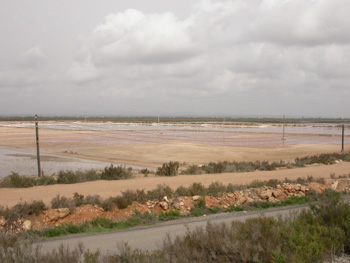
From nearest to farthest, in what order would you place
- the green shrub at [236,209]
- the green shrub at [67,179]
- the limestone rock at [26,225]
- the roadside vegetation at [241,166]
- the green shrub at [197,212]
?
1. the limestone rock at [26,225]
2. the green shrub at [197,212]
3. the green shrub at [236,209]
4. the green shrub at [67,179]
5. the roadside vegetation at [241,166]

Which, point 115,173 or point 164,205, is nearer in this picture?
point 164,205

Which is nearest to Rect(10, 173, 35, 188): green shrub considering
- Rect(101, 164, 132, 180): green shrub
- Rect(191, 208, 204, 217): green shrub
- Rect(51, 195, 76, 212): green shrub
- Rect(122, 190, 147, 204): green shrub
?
Rect(101, 164, 132, 180): green shrub

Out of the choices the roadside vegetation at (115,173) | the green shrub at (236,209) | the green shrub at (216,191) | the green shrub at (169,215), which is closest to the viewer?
the green shrub at (169,215)

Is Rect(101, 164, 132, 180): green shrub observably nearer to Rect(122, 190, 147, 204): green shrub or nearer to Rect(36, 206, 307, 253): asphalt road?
Rect(122, 190, 147, 204): green shrub

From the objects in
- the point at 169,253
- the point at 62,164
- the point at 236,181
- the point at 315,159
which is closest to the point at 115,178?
the point at 236,181

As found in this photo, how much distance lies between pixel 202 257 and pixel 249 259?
70 cm

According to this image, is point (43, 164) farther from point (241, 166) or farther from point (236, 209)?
point (236, 209)

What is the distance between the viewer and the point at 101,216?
9.51m

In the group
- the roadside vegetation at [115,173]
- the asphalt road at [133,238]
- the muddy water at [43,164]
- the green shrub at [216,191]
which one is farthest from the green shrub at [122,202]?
the muddy water at [43,164]

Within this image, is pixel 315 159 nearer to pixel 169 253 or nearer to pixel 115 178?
pixel 115 178

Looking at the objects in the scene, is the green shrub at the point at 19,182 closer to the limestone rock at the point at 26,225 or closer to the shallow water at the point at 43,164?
the shallow water at the point at 43,164

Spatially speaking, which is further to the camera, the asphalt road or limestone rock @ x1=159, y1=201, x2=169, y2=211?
limestone rock @ x1=159, y1=201, x2=169, y2=211

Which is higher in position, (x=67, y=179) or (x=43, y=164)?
(x=67, y=179)

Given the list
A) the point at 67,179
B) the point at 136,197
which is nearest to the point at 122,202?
the point at 136,197
